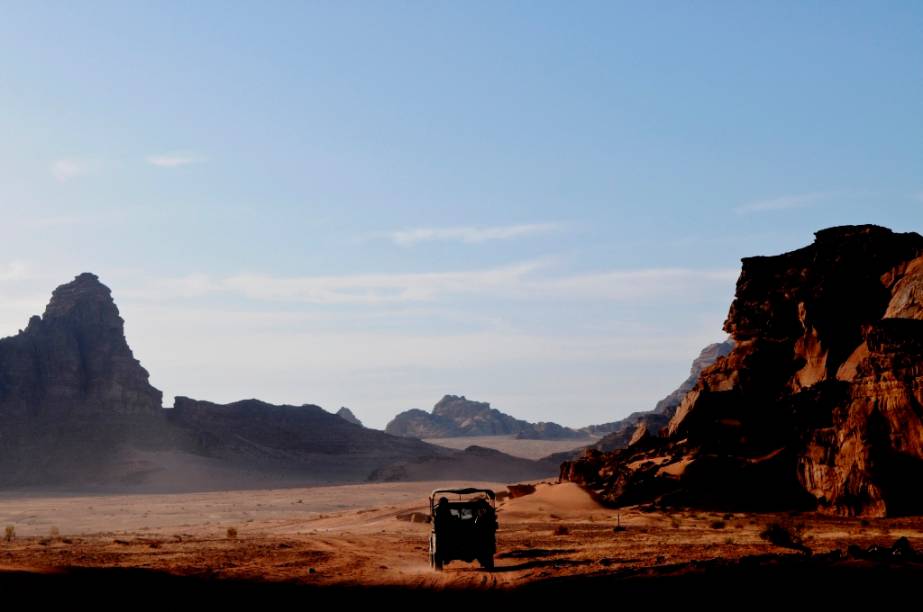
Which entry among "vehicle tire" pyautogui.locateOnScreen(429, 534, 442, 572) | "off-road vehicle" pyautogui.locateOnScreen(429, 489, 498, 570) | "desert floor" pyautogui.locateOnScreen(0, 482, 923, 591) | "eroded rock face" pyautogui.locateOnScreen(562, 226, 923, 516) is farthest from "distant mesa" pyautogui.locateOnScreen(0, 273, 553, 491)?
"off-road vehicle" pyautogui.locateOnScreen(429, 489, 498, 570)

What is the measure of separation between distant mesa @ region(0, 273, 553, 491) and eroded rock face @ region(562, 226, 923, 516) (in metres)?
70.0

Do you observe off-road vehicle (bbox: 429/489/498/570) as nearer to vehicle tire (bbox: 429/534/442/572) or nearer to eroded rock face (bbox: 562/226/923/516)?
vehicle tire (bbox: 429/534/442/572)

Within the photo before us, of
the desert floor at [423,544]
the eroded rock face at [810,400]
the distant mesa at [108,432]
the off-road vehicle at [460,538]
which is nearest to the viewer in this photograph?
the desert floor at [423,544]

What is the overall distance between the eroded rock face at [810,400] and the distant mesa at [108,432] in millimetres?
69970

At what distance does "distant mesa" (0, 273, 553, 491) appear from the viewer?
369 ft

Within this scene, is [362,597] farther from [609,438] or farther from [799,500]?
[609,438]

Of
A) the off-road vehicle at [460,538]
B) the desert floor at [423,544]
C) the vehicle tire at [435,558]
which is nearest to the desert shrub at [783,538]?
the desert floor at [423,544]

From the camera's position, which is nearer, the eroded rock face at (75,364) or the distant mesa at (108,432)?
the distant mesa at (108,432)

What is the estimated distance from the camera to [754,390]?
49656mm

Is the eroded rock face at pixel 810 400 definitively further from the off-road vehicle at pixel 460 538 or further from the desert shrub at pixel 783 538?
the off-road vehicle at pixel 460 538

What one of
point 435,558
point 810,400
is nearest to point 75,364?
point 810,400

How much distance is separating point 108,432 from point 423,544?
316 feet

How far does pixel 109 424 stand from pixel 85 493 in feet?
88.8

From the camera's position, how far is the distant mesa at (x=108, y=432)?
369ft
